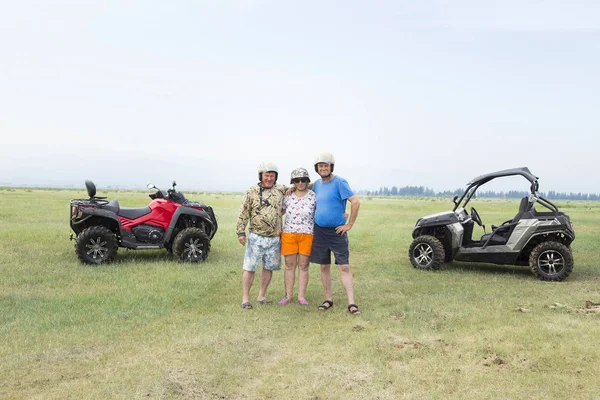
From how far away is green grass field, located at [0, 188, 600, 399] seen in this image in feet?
15.5

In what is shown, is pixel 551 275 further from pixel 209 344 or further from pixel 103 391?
pixel 103 391

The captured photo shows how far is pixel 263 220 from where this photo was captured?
746 centimetres

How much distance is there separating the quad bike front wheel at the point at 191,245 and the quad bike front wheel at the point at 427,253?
15.0 feet

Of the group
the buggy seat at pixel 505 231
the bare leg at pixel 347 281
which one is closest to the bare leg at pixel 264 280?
the bare leg at pixel 347 281

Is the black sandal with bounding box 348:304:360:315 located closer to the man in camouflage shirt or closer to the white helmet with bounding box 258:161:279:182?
the man in camouflage shirt

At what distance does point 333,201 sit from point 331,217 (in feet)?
0.73

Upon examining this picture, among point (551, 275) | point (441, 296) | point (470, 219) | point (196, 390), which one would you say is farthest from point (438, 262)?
point (196, 390)

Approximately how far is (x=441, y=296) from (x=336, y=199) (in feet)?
8.45

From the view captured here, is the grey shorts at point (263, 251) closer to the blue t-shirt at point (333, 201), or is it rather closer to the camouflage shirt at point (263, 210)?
the camouflage shirt at point (263, 210)

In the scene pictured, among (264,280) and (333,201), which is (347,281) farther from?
(264,280)

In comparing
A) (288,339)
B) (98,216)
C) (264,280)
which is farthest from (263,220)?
(98,216)

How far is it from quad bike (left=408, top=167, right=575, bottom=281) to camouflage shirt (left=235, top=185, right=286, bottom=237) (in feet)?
15.8

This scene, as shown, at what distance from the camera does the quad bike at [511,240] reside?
10.1m

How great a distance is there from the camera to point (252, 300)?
8016mm
